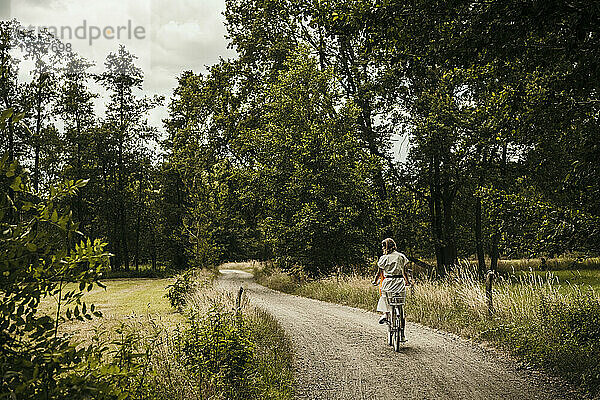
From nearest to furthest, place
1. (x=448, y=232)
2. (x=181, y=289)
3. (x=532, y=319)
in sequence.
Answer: (x=532, y=319)
(x=181, y=289)
(x=448, y=232)

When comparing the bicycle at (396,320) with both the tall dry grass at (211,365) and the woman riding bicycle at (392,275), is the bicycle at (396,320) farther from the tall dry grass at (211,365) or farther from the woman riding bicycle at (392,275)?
the tall dry grass at (211,365)

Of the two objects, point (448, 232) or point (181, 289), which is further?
point (448, 232)

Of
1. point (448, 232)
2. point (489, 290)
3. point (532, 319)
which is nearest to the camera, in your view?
point (532, 319)

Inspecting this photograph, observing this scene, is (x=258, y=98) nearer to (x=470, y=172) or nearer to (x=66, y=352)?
(x=470, y=172)

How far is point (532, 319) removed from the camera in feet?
31.0

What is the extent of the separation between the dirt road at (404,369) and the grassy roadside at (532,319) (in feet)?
1.30

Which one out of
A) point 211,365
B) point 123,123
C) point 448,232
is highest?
point 123,123

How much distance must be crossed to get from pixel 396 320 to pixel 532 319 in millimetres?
2490

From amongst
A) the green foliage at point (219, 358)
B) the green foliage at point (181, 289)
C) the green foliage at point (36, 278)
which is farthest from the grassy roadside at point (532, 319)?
the green foliage at point (36, 278)

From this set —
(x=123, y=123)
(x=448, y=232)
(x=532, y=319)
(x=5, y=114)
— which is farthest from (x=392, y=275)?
(x=123, y=123)

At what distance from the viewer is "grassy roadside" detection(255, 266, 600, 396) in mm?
7574

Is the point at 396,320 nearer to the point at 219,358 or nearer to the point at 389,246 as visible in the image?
the point at 389,246

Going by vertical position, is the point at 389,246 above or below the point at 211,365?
above

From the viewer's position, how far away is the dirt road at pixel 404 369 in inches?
275
